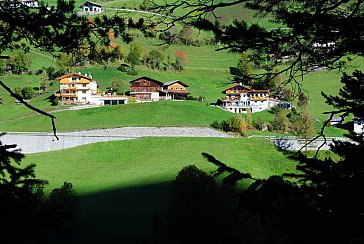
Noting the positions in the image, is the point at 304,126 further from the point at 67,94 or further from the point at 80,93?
the point at 67,94

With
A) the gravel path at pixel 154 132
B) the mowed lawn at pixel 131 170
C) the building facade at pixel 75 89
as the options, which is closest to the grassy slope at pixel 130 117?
the gravel path at pixel 154 132

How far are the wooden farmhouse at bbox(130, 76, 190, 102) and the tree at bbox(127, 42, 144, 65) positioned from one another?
6879mm

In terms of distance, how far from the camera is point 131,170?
29.0 metres

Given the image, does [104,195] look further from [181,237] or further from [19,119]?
[19,119]

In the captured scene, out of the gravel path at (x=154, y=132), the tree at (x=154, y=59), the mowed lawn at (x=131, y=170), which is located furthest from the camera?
the tree at (x=154, y=59)

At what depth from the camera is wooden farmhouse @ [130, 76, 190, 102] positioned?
55.7m

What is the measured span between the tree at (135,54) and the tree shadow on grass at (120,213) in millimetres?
39653

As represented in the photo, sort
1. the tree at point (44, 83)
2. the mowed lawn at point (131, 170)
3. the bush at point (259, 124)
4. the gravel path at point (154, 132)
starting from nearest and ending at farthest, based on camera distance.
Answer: the mowed lawn at point (131, 170)
the gravel path at point (154, 132)
the bush at point (259, 124)
the tree at point (44, 83)

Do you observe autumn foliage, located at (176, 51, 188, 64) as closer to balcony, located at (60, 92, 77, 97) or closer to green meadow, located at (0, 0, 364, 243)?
green meadow, located at (0, 0, 364, 243)

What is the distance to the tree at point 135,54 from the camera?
62.5m

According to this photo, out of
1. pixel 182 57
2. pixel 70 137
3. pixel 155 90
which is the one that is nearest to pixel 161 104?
pixel 155 90

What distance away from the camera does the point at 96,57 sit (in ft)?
23.9

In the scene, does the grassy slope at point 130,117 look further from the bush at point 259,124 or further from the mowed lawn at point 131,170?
the mowed lawn at point 131,170

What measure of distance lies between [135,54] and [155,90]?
26.1 feet
